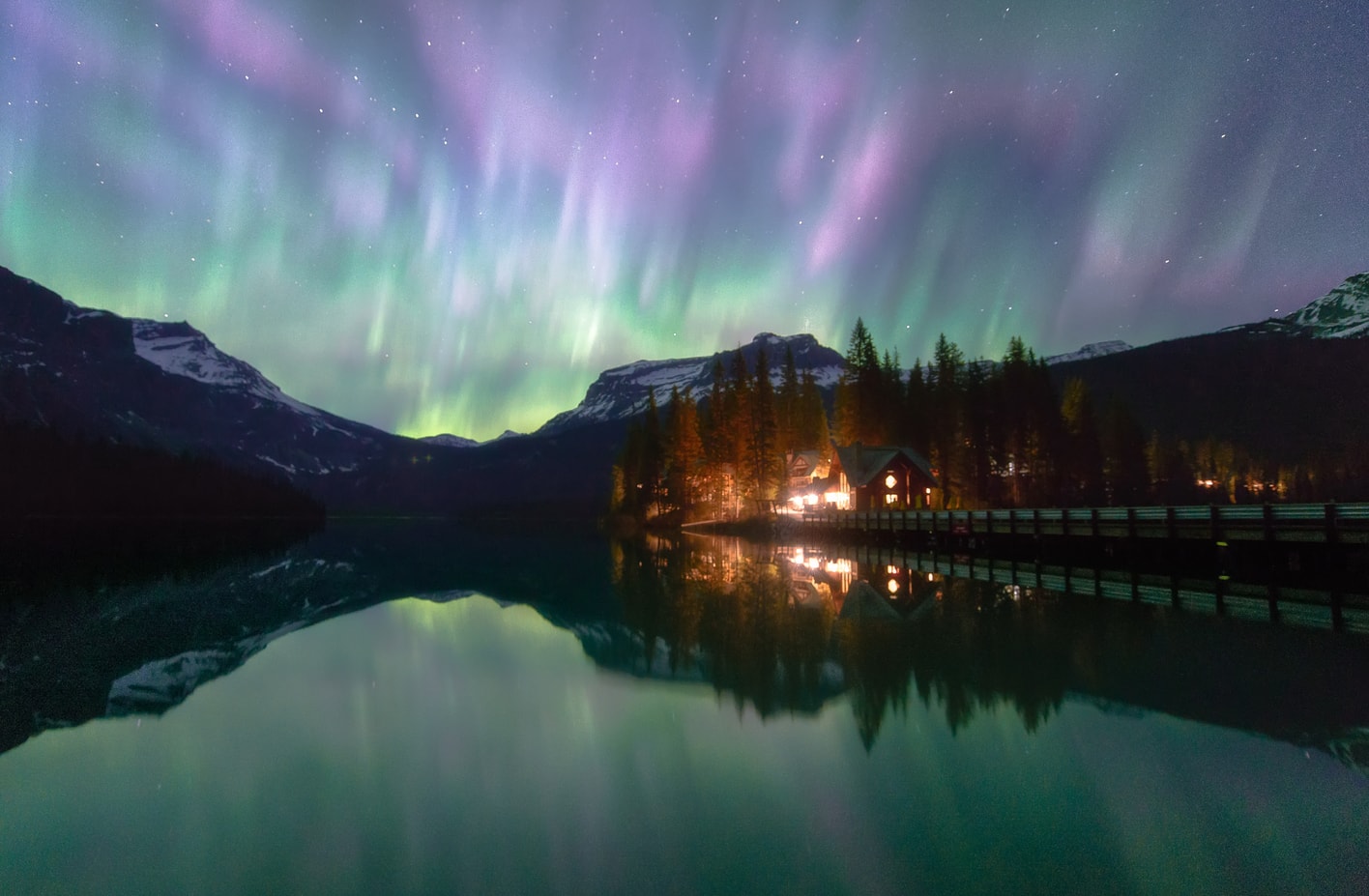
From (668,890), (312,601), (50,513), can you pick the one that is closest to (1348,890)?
(668,890)

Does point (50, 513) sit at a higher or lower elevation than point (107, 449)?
lower

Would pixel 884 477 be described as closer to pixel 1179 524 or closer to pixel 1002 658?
pixel 1179 524

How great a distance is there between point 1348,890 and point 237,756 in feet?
39.7

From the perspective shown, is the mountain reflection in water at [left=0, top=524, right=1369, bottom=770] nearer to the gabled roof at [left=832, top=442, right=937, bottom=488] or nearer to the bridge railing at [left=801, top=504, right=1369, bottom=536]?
the bridge railing at [left=801, top=504, right=1369, bottom=536]

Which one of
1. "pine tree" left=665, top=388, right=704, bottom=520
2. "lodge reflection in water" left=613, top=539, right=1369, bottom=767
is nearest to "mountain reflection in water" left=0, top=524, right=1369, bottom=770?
"lodge reflection in water" left=613, top=539, right=1369, bottom=767

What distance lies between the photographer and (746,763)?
9.17 metres

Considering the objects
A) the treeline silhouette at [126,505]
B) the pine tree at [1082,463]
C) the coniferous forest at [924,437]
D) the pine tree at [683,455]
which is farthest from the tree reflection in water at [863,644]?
Result: the pine tree at [1082,463]

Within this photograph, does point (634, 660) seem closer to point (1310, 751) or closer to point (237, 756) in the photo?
point (237, 756)

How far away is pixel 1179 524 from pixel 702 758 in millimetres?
24197

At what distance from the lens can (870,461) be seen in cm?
7350

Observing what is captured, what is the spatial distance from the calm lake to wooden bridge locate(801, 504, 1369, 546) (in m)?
6.74

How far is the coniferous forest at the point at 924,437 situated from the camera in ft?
257

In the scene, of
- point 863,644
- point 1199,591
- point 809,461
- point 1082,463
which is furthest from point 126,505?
point 1199,591

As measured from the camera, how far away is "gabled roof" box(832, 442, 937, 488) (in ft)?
237
